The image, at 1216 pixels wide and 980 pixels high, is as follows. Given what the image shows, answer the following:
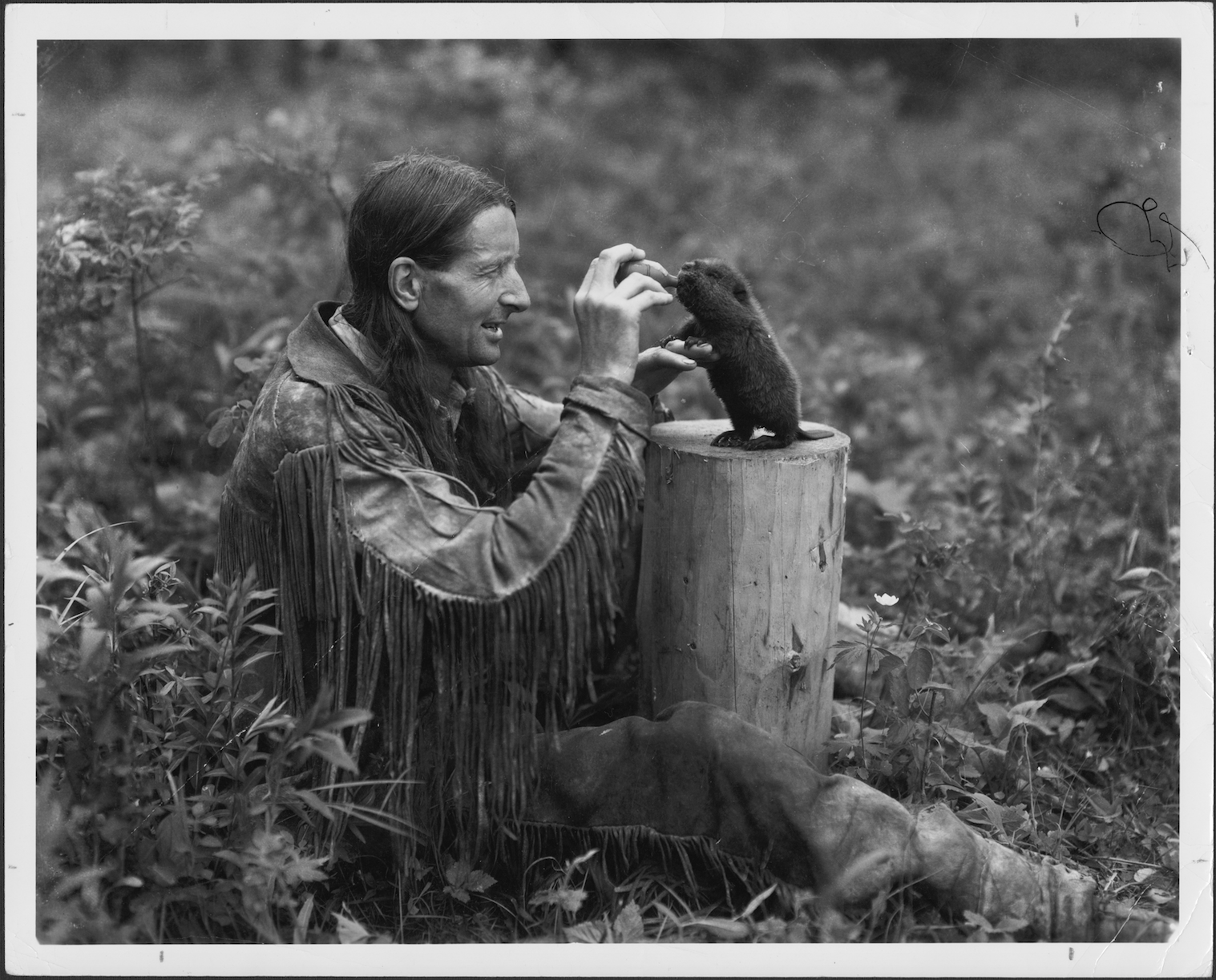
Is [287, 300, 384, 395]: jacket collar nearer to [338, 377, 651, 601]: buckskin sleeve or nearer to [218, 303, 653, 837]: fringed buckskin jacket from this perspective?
[218, 303, 653, 837]: fringed buckskin jacket

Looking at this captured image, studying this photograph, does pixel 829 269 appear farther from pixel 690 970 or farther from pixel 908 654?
pixel 690 970

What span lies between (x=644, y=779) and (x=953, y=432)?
3629 millimetres

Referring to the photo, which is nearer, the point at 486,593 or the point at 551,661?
the point at 486,593

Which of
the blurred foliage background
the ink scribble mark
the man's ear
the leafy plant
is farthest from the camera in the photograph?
the blurred foliage background

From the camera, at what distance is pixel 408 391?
309 cm

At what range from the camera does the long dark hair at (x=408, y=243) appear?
2.96m

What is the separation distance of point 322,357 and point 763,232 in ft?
17.1

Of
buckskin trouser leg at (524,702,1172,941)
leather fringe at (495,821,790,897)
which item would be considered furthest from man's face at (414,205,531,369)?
leather fringe at (495,821,790,897)

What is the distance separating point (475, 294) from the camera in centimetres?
301

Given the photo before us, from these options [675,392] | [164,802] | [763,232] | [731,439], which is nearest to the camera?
[164,802]

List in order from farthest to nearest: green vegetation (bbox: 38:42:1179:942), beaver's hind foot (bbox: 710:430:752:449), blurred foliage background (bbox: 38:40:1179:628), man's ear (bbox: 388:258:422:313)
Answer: blurred foliage background (bbox: 38:40:1179:628) → beaver's hind foot (bbox: 710:430:752:449) → man's ear (bbox: 388:258:422:313) → green vegetation (bbox: 38:42:1179:942)

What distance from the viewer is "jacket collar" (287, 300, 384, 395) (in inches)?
114

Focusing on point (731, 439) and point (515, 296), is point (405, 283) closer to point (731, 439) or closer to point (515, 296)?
point (515, 296)

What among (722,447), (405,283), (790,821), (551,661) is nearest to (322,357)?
(405,283)
